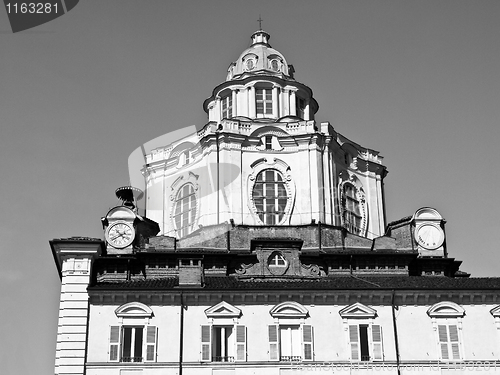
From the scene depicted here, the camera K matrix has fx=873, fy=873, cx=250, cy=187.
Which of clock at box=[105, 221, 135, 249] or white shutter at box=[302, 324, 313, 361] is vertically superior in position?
clock at box=[105, 221, 135, 249]

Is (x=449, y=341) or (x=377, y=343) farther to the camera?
(x=449, y=341)

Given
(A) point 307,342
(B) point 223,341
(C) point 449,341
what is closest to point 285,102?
(A) point 307,342

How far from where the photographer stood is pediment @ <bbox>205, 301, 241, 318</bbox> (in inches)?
1845

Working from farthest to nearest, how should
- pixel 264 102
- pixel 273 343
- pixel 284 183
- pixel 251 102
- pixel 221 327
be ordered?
pixel 264 102, pixel 251 102, pixel 284 183, pixel 221 327, pixel 273 343

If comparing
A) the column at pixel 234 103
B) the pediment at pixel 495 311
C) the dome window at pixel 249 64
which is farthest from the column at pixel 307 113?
the pediment at pixel 495 311

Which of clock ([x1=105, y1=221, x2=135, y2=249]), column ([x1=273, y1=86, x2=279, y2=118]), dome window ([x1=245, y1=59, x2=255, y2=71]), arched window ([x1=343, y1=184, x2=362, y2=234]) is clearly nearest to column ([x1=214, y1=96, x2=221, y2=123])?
dome window ([x1=245, y1=59, x2=255, y2=71])

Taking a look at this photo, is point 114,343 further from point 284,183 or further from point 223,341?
point 284,183

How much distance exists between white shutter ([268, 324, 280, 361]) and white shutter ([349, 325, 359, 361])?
4.02 meters

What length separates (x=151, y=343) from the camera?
46.2 metres

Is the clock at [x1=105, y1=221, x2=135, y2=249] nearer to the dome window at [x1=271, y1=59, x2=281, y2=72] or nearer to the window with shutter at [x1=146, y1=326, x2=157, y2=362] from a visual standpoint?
the window with shutter at [x1=146, y1=326, x2=157, y2=362]

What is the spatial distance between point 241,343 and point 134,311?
19.6 ft

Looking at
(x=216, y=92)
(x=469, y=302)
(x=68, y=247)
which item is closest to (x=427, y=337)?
(x=469, y=302)

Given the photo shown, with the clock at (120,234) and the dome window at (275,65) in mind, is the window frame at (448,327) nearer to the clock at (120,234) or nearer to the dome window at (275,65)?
the clock at (120,234)

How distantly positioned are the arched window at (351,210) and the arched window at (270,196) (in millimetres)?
5275
